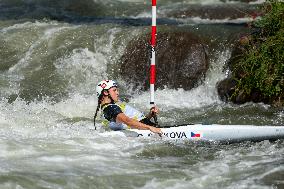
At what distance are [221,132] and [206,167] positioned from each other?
3.92ft

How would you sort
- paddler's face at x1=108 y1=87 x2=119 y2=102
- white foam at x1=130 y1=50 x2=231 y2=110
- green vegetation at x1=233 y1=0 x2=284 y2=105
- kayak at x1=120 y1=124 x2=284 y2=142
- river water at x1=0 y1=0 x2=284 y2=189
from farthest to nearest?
white foam at x1=130 y1=50 x2=231 y2=110, green vegetation at x1=233 y1=0 x2=284 y2=105, kayak at x1=120 y1=124 x2=284 y2=142, paddler's face at x1=108 y1=87 x2=119 y2=102, river water at x1=0 y1=0 x2=284 y2=189

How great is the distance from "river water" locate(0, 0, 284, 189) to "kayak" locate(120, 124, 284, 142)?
104mm

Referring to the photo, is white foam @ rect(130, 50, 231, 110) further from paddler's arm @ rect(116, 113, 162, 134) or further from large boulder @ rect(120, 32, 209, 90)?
paddler's arm @ rect(116, 113, 162, 134)

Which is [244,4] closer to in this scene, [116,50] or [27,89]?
[116,50]

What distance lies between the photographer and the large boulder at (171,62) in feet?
37.2

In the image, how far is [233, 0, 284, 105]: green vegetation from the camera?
978 centimetres

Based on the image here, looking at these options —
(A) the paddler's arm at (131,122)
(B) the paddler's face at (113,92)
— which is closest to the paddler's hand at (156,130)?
(A) the paddler's arm at (131,122)

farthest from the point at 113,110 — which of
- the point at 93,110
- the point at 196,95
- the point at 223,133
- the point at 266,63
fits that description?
the point at 196,95

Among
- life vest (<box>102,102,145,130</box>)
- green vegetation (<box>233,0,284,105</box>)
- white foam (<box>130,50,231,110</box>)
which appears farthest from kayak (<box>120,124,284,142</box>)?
white foam (<box>130,50,231,110</box>)

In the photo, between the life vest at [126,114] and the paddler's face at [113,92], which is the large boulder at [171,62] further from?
the paddler's face at [113,92]

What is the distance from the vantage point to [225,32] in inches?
478

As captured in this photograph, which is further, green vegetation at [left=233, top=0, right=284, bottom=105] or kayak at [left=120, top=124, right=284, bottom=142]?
green vegetation at [left=233, top=0, right=284, bottom=105]

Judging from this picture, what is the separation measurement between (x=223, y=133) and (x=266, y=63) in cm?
210

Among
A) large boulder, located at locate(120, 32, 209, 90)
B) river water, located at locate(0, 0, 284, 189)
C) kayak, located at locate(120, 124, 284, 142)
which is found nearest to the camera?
river water, located at locate(0, 0, 284, 189)
